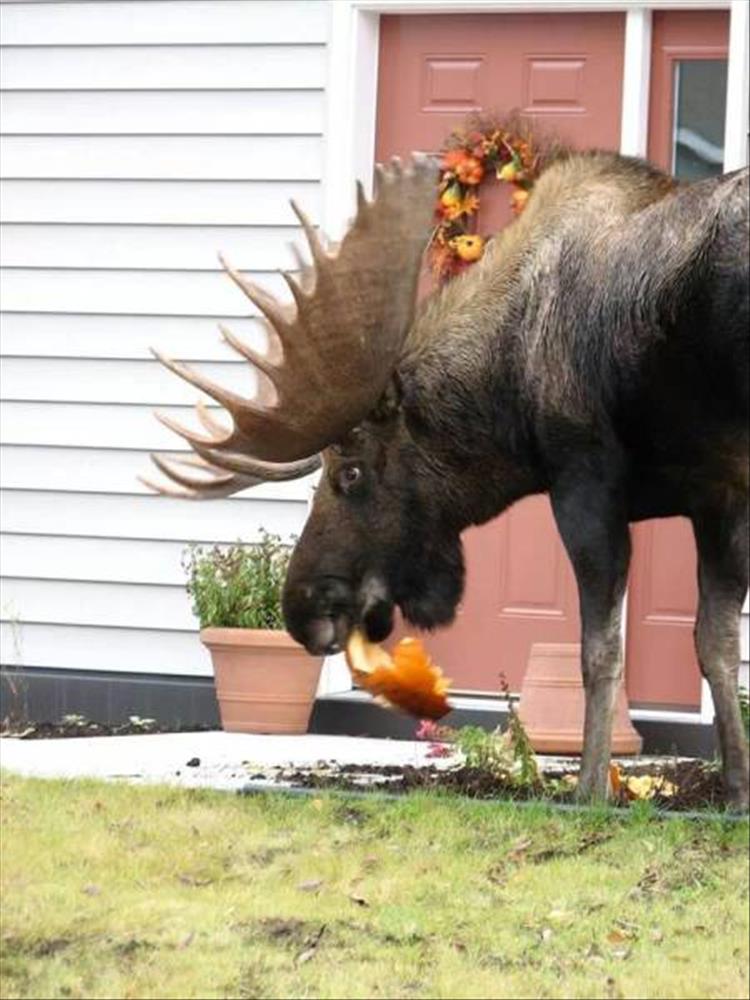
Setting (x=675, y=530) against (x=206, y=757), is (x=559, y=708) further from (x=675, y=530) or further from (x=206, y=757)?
(x=206, y=757)

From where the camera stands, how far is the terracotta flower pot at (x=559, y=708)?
440 inches

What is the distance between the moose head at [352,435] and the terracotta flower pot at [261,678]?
2162 millimetres

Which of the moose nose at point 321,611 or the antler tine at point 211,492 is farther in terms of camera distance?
the antler tine at point 211,492

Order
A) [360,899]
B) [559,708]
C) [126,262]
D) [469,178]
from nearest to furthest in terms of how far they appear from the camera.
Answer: [360,899]
[559,708]
[469,178]
[126,262]

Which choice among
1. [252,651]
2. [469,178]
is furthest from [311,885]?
[469,178]

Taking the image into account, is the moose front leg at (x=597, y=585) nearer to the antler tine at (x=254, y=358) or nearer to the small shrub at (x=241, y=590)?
the antler tine at (x=254, y=358)

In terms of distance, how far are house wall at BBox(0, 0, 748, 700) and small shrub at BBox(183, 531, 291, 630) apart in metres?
0.45

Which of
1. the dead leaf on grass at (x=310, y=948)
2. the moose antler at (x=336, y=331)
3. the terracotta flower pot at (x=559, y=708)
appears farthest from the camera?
the terracotta flower pot at (x=559, y=708)

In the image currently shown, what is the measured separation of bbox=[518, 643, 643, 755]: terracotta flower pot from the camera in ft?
36.7

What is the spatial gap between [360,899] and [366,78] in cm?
549

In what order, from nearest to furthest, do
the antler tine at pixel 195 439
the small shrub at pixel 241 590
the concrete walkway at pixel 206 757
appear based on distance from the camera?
the antler tine at pixel 195 439, the concrete walkway at pixel 206 757, the small shrub at pixel 241 590


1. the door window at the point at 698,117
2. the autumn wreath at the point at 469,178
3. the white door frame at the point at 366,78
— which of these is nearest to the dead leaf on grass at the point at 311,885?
the white door frame at the point at 366,78

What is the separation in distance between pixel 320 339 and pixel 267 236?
3.58 metres

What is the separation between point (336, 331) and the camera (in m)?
8.89
